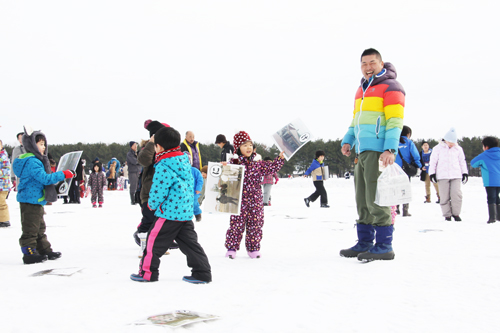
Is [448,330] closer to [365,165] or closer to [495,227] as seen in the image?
[365,165]

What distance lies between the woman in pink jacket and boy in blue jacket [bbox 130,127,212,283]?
21.0 feet

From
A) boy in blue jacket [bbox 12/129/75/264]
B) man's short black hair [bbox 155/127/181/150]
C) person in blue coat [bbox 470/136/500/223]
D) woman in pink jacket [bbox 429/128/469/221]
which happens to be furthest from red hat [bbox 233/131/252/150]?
woman in pink jacket [bbox 429/128/469/221]

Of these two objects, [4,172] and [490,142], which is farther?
[490,142]

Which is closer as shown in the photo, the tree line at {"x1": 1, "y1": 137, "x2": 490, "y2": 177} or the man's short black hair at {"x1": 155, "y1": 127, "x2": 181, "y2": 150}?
the man's short black hair at {"x1": 155, "y1": 127, "x2": 181, "y2": 150}

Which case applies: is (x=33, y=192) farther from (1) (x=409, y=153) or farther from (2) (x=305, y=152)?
(2) (x=305, y=152)

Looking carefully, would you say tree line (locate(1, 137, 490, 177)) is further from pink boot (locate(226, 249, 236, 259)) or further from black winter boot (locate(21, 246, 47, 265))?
black winter boot (locate(21, 246, 47, 265))

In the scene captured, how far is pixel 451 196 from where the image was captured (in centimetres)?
818

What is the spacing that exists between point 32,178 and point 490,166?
26.1 ft

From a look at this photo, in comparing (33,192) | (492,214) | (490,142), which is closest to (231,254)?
(33,192)

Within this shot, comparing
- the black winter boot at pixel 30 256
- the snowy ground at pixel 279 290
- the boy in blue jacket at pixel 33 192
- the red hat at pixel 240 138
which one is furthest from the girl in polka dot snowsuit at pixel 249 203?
the black winter boot at pixel 30 256

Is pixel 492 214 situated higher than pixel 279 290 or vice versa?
pixel 492 214

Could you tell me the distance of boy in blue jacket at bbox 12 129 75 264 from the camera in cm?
439

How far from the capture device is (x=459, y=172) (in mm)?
8234

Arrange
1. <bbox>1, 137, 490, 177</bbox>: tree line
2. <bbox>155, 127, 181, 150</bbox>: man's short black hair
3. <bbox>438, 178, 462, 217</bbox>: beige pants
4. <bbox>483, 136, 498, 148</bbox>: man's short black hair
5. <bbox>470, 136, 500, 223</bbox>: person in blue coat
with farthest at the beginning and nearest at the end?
1. <bbox>1, 137, 490, 177</bbox>: tree line
2. <bbox>483, 136, 498, 148</bbox>: man's short black hair
3. <bbox>438, 178, 462, 217</bbox>: beige pants
4. <bbox>470, 136, 500, 223</bbox>: person in blue coat
5. <bbox>155, 127, 181, 150</bbox>: man's short black hair
